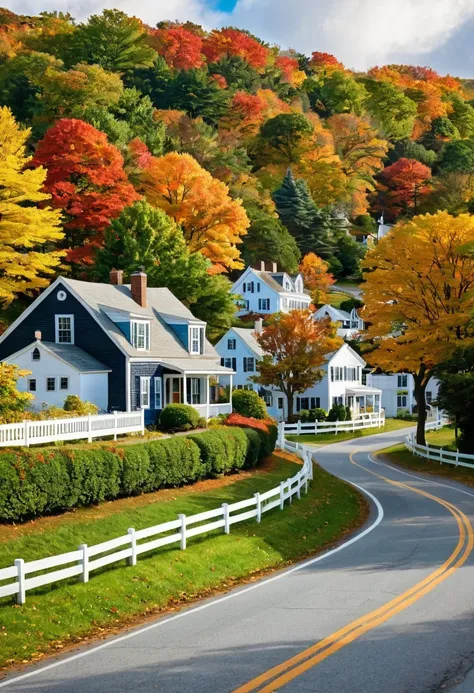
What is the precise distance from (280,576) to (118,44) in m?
127

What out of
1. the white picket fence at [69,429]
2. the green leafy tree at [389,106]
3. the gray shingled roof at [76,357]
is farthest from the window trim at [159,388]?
the green leafy tree at [389,106]

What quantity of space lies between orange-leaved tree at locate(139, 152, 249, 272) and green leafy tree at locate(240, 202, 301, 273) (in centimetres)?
2833

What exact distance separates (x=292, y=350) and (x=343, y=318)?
34177mm

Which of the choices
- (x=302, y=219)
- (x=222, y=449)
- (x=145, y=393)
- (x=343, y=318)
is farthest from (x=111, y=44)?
(x=222, y=449)

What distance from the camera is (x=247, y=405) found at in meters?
53.4

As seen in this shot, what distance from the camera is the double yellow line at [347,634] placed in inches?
501

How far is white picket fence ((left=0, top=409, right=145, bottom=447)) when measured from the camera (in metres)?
28.0

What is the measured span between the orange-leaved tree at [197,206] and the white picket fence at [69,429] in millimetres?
37410

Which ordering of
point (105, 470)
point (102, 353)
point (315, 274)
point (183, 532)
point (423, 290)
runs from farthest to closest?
1. point (315, 274)
2. point (423, 290)
3. point (102, 353)
4. point (105, 470)
5. point (183, 532)

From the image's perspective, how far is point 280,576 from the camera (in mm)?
21594

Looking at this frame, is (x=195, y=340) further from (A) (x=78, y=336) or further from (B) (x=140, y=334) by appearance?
(A) (x=78, y=336)

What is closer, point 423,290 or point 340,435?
point 423,290

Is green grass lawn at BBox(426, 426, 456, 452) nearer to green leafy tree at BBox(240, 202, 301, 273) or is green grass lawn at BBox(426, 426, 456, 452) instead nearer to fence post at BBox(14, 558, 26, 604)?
green leafy tree at BBox(240, 202, 301, 273)

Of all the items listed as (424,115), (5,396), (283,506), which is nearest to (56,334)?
(5,396)
